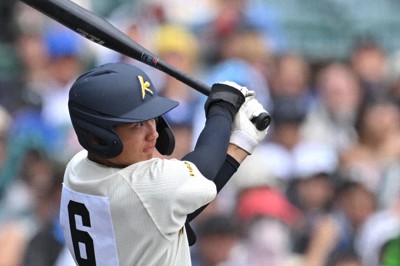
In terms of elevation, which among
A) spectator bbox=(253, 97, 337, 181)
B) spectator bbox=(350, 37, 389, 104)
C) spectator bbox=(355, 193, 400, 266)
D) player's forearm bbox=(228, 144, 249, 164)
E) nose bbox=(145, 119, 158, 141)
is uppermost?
spectator bbox=(350, 37, 389, 104)

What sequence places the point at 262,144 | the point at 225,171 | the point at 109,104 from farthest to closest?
the point at 262,144, the point at 225,171, the point at 109,104

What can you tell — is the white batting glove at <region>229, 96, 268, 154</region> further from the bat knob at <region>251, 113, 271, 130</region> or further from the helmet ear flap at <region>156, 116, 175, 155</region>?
the helmet ear flap at <region>156, 116, 175, 155</region>

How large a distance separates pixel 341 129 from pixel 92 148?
4321 mm

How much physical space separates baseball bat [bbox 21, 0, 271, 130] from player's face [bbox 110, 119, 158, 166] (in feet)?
1.33

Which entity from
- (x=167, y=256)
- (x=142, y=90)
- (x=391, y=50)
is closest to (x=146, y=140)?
(x=142, y=90)

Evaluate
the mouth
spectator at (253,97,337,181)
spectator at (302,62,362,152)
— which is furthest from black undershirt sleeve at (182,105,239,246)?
spectator at (302,62,362,152)

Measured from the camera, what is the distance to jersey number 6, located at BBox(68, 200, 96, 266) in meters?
2.83

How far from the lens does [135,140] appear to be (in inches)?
109

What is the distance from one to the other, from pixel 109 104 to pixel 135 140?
13 centimetres

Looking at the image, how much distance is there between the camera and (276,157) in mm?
6465

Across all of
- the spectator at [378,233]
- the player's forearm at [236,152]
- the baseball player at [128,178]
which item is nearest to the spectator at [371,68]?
the spectator at [378,233]

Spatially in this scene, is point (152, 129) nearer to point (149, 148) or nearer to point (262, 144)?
point (149, 148)

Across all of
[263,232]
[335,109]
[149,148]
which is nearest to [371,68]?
[335,109]

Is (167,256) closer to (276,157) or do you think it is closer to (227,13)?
(276,157)
